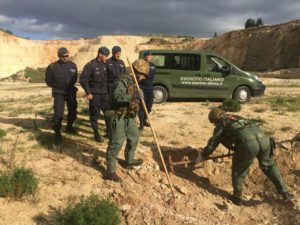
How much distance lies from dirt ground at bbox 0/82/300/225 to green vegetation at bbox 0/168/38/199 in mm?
112

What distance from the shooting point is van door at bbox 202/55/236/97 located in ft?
46.5

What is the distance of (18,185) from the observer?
6.34 metres

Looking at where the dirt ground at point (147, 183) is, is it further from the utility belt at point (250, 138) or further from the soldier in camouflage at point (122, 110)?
the utility belt at point (250, 138)

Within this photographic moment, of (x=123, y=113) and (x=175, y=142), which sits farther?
(x=175, y=142)

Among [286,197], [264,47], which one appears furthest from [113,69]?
[264,47]

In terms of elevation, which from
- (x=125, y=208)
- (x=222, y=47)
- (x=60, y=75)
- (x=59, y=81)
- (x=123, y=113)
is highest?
(x=222, y=47)

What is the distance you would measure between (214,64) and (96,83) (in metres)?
6.74

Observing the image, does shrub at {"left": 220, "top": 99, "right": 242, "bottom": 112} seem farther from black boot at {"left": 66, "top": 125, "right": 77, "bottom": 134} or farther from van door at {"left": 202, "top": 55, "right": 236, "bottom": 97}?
black boot at {"left": 66, "top": 125, "right": 77, "bottom": 134}

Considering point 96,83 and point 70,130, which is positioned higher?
point 96,83

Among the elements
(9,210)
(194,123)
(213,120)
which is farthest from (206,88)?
(9,210)

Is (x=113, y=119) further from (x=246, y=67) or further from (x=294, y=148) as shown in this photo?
(x=246, y=67)

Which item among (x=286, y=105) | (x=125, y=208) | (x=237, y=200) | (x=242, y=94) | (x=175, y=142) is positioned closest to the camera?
(x=125, y=208)

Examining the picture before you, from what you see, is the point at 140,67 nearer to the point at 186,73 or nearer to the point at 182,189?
the point at 182,189

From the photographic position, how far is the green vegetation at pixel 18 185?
633cm
